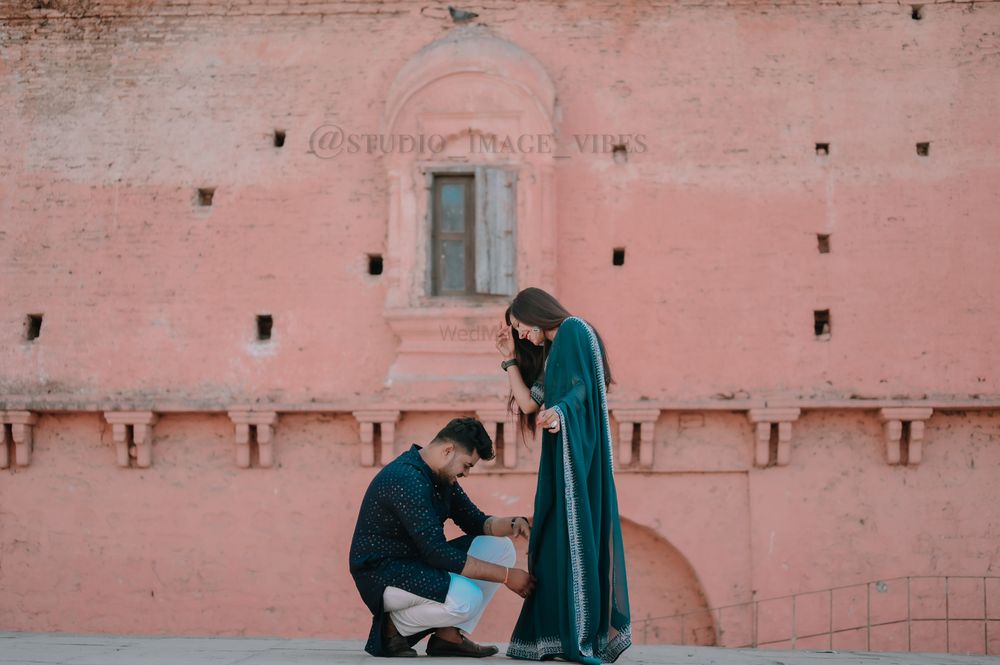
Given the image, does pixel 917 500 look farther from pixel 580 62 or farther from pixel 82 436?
pixel 82 436

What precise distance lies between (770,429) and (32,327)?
6.05 meters

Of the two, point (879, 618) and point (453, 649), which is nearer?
point (453, 649)

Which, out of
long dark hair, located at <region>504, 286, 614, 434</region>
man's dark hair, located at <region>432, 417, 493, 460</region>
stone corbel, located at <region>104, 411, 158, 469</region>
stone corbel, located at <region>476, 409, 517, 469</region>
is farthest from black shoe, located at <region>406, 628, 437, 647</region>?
stone corbel, located at <region>104, 411, 158, 469</region>

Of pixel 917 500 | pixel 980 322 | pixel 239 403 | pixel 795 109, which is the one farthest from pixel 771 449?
pixel 239 403

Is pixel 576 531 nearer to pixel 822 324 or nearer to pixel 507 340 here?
pixel 507 340

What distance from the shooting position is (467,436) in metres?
6.26

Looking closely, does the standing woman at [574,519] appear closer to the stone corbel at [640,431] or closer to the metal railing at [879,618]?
the stone corbel at [640,431]

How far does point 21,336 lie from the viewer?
11195mm

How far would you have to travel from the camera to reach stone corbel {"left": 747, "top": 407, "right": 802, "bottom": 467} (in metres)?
10.5

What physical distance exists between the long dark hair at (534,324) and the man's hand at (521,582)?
63 cm

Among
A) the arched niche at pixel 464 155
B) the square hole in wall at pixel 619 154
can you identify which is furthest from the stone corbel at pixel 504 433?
the square hole in wall at pixel 619 154

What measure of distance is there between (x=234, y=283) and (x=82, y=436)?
174cm

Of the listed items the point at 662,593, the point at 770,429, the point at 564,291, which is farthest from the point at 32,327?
the point at 770,429

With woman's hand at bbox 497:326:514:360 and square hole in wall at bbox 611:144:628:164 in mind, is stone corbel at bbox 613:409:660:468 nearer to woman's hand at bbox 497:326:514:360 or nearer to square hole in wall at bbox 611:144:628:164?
square hole in wall at bbox 611:144:628:164
